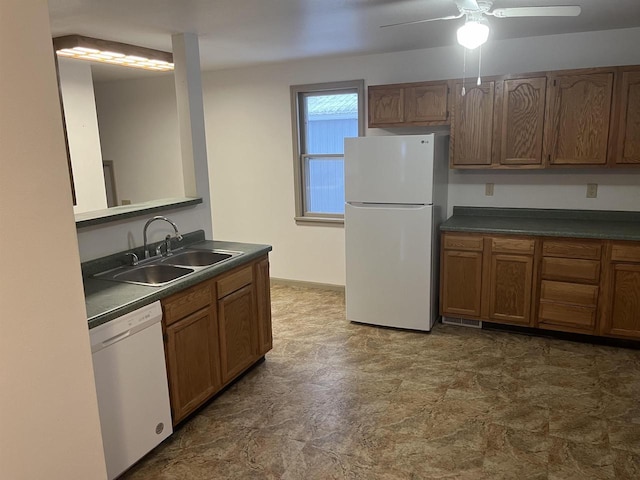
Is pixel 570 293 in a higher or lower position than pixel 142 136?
lower

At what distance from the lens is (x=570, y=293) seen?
139 inches

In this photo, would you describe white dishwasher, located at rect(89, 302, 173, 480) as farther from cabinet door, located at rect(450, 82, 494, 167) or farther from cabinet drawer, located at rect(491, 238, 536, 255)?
cabinet door, located at rect(450, 82, 494, 167)

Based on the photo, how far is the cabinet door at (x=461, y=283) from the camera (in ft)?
12.4

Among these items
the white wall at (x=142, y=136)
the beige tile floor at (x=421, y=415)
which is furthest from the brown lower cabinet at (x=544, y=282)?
the white wall at (x=142, y=136)

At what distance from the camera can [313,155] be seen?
491 centimetres

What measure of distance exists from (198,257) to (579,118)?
299 cm

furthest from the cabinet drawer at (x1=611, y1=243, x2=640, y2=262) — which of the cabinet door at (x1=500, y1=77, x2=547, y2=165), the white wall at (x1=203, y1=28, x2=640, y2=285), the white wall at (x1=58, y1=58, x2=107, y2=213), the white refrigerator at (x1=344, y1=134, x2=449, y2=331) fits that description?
the white wall at (x1=58, y1=58, x2=107, y2=213)

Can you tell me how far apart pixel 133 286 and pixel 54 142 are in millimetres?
1417

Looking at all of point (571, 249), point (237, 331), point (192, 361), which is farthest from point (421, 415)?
point (571, 249)

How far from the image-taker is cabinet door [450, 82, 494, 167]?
12.4 feet

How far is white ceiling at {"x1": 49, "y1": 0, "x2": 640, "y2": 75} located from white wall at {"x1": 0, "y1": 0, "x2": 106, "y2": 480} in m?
1.77

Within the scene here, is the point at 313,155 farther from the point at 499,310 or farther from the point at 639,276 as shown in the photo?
the point at 639,276

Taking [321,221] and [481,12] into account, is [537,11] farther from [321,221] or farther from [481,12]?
[321,221]

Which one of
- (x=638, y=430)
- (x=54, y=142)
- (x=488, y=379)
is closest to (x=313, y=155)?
(x=488, y=379)
